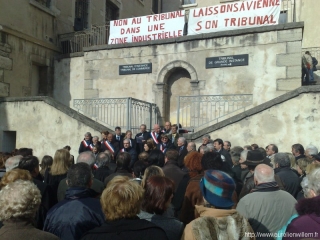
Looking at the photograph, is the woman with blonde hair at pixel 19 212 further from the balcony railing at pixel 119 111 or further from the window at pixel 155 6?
the window at pixel 155 6

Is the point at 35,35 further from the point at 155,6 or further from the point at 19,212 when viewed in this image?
the point at 19,212

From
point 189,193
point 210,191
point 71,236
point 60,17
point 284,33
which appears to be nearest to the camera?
point 210,191

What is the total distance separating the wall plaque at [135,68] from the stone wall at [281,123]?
5.02 metres

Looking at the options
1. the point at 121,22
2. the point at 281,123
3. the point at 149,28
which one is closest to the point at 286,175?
the point at 281,123

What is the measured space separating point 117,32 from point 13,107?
5631 mm

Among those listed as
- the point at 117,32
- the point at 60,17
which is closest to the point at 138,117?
the point at 117,32

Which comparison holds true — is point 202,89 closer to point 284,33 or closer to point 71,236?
point 284,33

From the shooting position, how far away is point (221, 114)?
12.8 m

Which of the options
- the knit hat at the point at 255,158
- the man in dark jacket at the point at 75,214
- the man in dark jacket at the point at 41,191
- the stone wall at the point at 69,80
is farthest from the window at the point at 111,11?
the man in dark jacket at the point at 75,214

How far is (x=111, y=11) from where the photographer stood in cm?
2141

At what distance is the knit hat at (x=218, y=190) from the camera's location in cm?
260

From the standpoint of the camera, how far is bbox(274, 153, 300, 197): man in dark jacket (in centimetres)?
454

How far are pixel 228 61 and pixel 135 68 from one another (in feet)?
12.8

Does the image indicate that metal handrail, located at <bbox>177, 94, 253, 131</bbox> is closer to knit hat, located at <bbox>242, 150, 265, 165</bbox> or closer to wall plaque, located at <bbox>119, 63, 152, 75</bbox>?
wall plaque, located at <bbox>119, 63, 152, 75</bbox>
